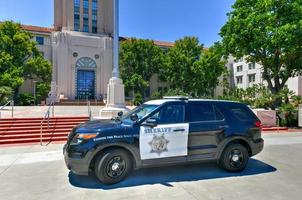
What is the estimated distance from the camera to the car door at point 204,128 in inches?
230

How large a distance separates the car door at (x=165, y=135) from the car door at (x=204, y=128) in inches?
7.5

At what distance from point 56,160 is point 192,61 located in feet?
119

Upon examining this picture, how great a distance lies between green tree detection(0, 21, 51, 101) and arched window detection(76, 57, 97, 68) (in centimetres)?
474

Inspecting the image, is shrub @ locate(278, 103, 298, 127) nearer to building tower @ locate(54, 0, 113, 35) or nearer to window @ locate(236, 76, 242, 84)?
building tower @ locate(54, 0, 113, 35)

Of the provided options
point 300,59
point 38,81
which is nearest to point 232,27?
point 300,59

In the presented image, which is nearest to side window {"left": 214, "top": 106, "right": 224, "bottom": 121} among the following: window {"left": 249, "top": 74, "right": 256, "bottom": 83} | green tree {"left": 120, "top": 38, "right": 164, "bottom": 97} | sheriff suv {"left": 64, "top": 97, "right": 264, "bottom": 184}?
sheriff suv {"left": 64, "top": 97, "right": 264, "bottom": 184}

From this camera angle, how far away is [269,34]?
52.2 feet

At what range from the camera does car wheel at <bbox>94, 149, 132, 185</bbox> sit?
516 centimetres

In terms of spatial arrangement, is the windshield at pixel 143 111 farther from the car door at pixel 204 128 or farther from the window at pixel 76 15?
the window at pixel 76 15

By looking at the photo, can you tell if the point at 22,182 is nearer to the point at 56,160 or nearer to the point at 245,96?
the point at 56,160

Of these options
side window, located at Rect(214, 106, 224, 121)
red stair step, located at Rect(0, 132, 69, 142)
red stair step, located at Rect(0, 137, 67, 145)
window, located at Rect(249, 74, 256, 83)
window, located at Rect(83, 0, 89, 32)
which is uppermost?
window, located at Rect(83, 0, 89, 32)

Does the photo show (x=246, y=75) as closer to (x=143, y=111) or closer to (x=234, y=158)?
(x=234, y=158)

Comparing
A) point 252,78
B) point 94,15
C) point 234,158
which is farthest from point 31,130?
point 252,78

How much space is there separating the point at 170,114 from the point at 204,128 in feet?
3.05
